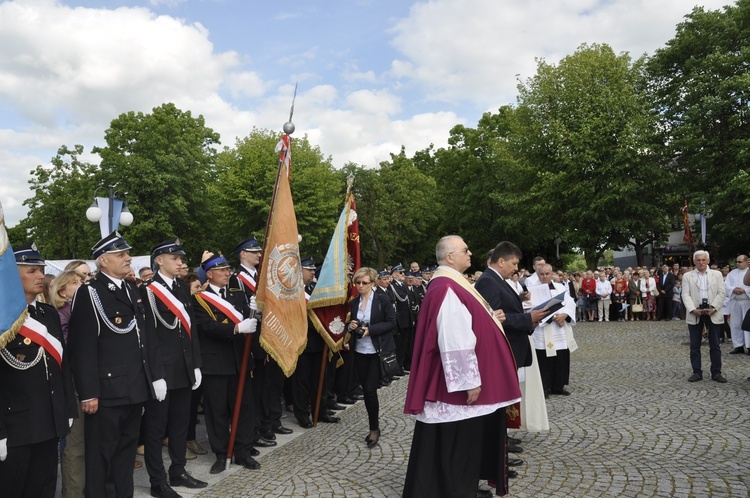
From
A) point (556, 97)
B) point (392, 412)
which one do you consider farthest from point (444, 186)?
point (392, 412)

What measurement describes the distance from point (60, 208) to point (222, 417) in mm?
40906

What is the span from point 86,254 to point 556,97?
31217mm

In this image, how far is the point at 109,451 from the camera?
4.61m

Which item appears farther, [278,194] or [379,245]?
[379,245]

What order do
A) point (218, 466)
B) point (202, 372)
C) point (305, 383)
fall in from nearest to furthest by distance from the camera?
1. point (218, 466)
2. point (202, 372)
3. point (305, 383)

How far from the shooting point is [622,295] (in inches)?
899

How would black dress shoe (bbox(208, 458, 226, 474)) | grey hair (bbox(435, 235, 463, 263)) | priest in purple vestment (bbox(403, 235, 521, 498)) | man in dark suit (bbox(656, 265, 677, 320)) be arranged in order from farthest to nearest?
man in dark suit (bbox(656, 265, 677, 320)), black dress shoe (bbox(208, 458, 226, 474)), grey hair (bbox(435, 235, 463, 263)), priest in purple vestment (bbox(403, 235, 521, 498))

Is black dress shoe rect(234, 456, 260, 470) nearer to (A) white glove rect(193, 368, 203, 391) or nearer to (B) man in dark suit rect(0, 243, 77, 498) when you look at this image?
(A) white glove rect(193, 368, 203, 391)

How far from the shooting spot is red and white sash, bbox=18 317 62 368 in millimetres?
3943

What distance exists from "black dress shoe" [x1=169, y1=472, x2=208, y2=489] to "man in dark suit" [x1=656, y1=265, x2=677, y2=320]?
65.4 ft

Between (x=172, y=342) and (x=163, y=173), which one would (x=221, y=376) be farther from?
(x=163, y=173)

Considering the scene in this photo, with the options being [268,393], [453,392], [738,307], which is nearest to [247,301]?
[268,393]

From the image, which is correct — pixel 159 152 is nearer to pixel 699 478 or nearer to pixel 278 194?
pixel 278 194

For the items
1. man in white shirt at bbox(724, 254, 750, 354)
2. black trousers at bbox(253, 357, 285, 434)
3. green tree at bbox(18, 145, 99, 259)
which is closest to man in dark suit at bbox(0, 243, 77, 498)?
black trousers at bbox(253, 357, 285, 434)
